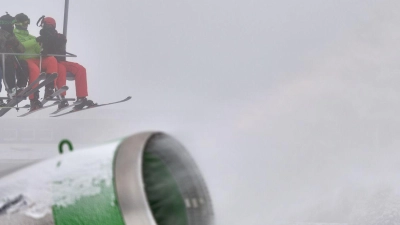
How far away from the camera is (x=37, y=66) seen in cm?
504

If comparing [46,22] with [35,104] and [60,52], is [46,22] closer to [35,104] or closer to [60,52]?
[60,52]

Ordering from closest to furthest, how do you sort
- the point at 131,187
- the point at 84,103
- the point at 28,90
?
the point at 131,187 → the point at 28,90 → the point at 84,103

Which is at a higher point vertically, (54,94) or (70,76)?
(70,76)

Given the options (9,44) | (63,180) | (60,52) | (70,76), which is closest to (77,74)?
(70,76)

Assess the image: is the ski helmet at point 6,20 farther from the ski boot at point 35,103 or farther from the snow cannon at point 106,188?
the snow cannon at point 106,188

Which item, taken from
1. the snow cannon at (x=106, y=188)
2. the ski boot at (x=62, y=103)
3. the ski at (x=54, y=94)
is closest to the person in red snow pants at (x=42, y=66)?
the ski at (x=54, y=94)

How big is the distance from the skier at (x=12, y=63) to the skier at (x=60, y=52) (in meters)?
0.22

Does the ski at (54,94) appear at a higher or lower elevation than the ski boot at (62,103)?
higher

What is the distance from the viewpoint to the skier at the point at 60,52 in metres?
5.05

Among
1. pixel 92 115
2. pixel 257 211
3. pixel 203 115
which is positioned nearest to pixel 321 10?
pixel 203 115

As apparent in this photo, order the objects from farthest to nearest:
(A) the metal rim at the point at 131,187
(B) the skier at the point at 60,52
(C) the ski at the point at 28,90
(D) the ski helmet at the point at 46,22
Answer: (D) the ski helmet at the point at 46,22, (B) the skier at the point at 60,52, (C) the ski at the point at 28,90, (A) the metal rim at the point at 131,187

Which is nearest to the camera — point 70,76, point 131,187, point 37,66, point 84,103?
point 131,187

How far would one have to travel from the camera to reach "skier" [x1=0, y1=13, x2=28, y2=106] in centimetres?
495

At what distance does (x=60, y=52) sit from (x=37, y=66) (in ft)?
0.78
